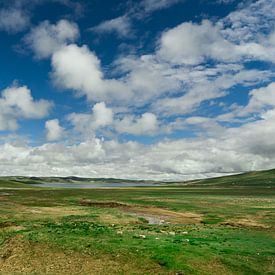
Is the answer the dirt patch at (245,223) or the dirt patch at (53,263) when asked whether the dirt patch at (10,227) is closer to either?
the dirt patch at (53,263)

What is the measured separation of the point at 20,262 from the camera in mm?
33406

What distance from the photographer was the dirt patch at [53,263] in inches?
1207

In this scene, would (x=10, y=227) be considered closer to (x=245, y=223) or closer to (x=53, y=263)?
(x=53, y=263)

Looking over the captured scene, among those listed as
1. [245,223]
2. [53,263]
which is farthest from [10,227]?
[245,223]

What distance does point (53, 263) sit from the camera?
32.8 m

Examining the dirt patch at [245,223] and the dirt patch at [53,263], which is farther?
the dirt patch at [245,223]

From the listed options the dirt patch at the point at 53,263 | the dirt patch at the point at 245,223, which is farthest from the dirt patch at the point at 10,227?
the dirt patch at the point at 245,223

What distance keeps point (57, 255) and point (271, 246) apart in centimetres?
2342

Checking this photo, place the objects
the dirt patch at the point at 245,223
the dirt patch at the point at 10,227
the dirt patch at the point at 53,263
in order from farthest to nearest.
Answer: the dirt patch at the point at 245,223, the dirt patch at the point at 10,227, the dirt patch at the point at 53,263

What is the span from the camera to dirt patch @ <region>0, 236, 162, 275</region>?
3067 centimetres

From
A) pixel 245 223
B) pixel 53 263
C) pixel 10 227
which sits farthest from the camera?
pixel 245 223

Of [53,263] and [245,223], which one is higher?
[245,223]

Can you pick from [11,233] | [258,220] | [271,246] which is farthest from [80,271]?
[258,220]

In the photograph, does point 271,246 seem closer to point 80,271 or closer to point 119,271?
point 119,271
